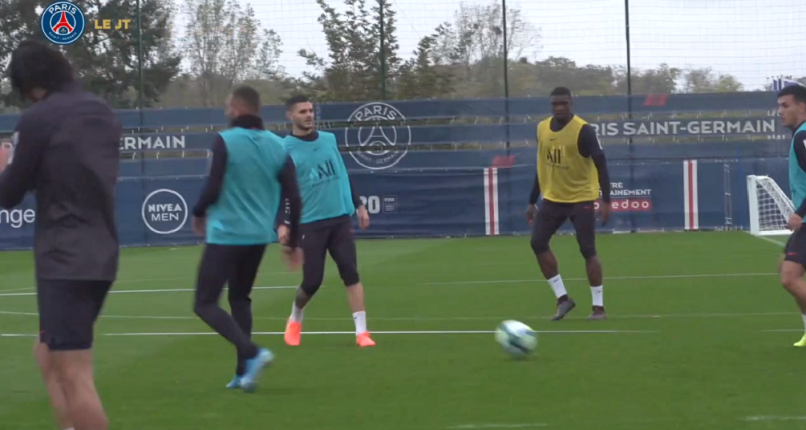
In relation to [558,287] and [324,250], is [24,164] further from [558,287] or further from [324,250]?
[558,287]

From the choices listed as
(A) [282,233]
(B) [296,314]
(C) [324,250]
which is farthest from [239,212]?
(B) [296,314]

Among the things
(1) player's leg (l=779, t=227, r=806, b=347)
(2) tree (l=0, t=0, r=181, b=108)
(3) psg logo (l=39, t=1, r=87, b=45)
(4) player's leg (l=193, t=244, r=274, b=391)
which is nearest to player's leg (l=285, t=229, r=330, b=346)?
(4) player's leg (l=193, t=244, r=274, b=391)

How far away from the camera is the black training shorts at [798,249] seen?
30.5 ft

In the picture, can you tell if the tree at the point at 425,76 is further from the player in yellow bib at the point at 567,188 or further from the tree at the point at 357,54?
the player in yellow bib at the point at 567,188

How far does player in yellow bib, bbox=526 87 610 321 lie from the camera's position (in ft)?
39.9

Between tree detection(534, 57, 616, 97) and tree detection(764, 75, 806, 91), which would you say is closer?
tree detection(764, 75, 806, 91)

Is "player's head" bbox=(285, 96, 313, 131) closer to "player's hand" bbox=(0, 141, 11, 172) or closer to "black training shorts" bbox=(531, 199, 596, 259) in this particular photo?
"black training shorts" bbox=(531, 199, 596, 259)

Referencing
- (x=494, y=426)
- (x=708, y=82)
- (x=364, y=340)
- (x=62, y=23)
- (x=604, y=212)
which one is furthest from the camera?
(x=708, y=82)

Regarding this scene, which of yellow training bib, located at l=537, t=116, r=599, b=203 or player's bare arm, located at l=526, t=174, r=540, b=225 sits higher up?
yellow training bib, located at l=537, t=116, r=599, b=203

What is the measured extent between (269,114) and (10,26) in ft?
29.7

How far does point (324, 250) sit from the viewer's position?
10.6 metres

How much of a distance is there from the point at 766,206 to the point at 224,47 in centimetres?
1445

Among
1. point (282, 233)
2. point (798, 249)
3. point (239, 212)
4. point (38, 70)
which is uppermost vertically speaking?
point (38, 70)

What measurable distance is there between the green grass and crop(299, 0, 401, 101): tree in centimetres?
1470
